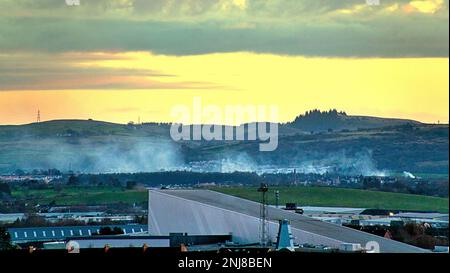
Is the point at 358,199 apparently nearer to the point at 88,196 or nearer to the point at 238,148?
the point at 238,148

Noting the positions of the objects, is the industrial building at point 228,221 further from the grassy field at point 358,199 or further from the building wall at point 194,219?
the grassy field at point 358,199

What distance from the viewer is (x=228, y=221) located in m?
56.2

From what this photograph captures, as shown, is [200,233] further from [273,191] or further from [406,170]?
[406,170]

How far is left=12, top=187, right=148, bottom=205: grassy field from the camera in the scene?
2852 inches

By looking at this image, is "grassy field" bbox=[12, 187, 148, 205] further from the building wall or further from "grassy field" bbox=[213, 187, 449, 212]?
the building wall

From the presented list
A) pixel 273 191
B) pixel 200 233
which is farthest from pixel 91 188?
pixel 200 233

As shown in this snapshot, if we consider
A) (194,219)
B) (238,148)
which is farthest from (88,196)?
(194,219)

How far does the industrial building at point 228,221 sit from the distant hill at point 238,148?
2852 millimetres

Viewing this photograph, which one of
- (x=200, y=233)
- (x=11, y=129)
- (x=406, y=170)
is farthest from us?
(x=406, y=170)

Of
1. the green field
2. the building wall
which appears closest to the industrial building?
the building wall
